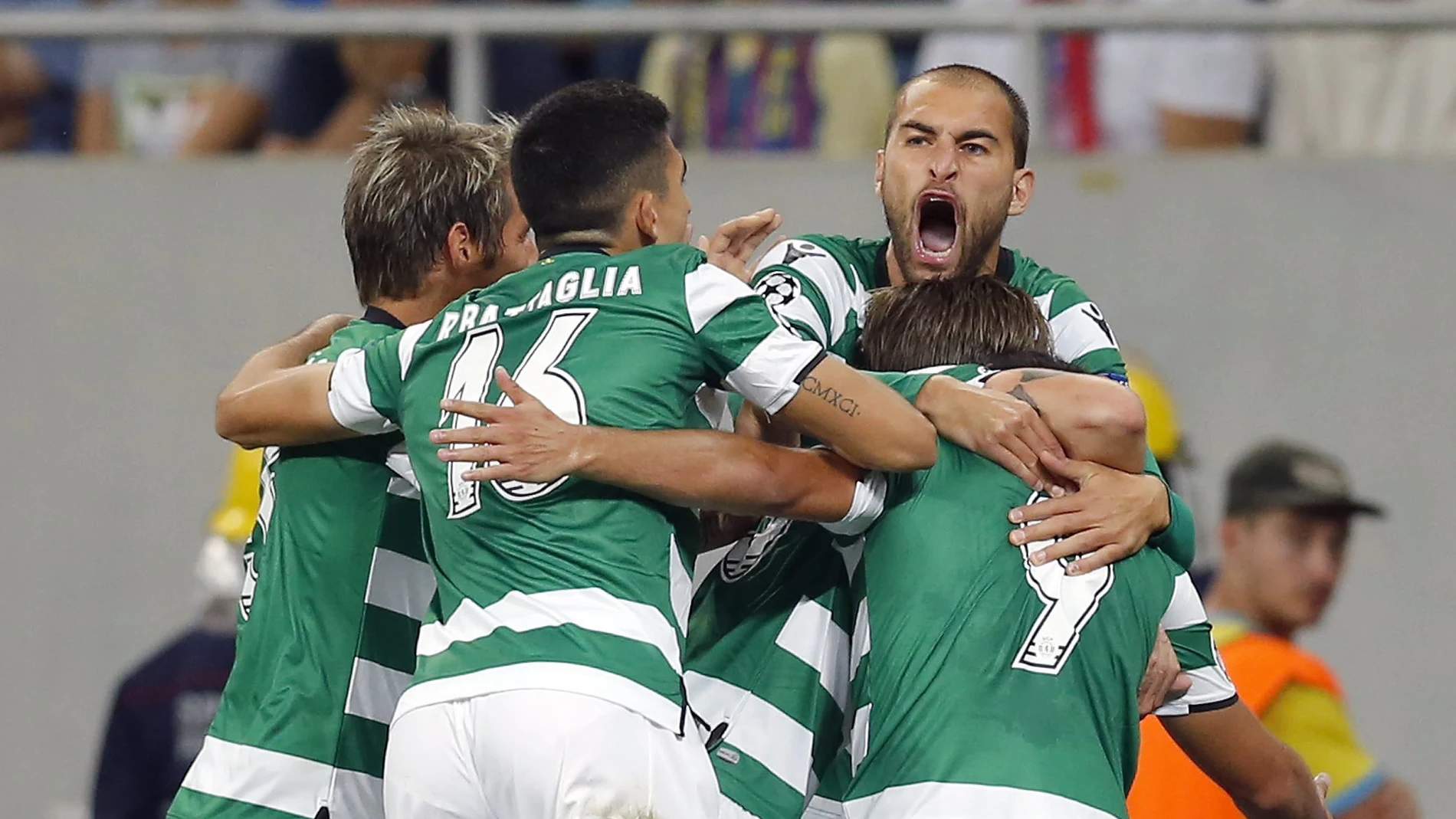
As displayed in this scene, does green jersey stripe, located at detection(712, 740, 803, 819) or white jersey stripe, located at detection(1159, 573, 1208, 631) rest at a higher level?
white jersey stripe, located at detection(1159, 573, 1208, 631)

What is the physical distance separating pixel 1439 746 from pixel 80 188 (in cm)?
538

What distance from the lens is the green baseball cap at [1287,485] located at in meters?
6.13

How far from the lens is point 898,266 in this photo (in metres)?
4.48

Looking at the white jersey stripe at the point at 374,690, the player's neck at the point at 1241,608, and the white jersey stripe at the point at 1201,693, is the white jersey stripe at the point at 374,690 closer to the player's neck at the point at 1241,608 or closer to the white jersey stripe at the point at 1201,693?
the white jersey stripe at the point at 1201,693

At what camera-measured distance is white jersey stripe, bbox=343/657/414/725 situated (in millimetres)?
4188

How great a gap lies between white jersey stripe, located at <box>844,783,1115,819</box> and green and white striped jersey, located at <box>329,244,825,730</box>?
42 cm

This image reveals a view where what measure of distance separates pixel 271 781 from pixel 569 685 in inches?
38.0

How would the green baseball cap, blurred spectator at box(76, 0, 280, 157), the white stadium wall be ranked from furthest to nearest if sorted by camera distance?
1. blurred spectator at box(76, 0, 280, 157)
2. the white stadium wall
3. the green baseball cap

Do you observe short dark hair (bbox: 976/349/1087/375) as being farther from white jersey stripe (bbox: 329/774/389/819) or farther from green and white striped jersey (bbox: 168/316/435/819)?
white jersey stripe (bbox: 329/774/389/819)

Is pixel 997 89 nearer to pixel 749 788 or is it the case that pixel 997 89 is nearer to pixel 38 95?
pixel 749 788

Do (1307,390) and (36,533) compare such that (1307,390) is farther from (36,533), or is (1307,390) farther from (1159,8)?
(36,533)

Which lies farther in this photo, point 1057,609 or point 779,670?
point 779,670

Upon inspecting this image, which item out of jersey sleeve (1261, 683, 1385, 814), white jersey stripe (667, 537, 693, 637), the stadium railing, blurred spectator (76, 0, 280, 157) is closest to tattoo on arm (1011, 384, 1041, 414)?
white jersey stripe (667, 537, 693, 637)

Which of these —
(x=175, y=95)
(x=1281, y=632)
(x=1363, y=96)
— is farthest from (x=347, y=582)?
(x=1363, y=96)
